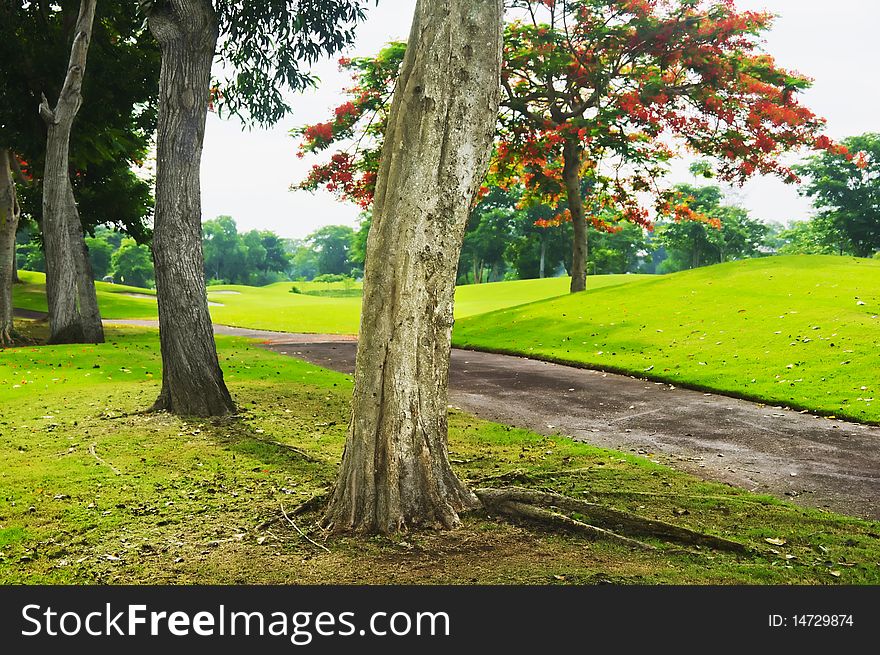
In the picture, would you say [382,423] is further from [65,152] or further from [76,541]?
[65,152]

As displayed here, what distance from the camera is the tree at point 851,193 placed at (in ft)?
157

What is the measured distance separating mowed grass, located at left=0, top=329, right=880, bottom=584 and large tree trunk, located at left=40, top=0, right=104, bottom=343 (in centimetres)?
858

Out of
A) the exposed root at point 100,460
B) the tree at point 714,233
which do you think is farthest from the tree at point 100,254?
the exposed root at point 100,460

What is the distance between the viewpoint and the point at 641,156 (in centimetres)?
2311

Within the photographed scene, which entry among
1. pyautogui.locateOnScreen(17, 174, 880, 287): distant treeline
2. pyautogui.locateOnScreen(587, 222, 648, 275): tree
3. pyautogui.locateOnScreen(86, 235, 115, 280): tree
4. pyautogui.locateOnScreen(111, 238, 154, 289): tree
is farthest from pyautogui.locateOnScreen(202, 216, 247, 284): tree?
pyautogui.locateOnScreen(587, 222, 648, 275): tree

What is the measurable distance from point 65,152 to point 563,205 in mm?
59528

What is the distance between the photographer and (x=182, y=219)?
30.5 feet

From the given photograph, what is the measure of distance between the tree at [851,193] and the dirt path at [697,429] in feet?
139

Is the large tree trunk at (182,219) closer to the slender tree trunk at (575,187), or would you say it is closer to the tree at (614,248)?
the slender tree trunk at (575,187)

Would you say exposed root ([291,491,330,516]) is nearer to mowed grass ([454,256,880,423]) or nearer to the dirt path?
the dirt path

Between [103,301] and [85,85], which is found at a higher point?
[85,85]

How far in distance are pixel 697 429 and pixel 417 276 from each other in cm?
550

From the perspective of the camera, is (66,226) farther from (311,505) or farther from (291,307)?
(291,307)

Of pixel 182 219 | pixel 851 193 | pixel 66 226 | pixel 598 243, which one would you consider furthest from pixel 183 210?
pixel 598 243
